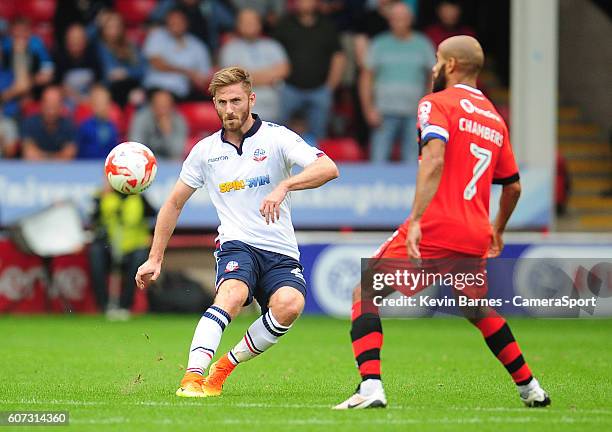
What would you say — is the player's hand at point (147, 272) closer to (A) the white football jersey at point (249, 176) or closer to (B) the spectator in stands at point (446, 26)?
(A) the white football jersey at point (249, 176)

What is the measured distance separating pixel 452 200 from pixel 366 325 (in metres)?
0.90

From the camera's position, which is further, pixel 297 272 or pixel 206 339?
pixel 297 272

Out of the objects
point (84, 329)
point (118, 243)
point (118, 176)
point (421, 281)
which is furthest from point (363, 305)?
point (118, 243)

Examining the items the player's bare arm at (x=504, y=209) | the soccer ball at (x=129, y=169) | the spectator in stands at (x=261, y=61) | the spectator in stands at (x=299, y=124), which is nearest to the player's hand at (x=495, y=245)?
the player's bare arm at (x=504, y=209)

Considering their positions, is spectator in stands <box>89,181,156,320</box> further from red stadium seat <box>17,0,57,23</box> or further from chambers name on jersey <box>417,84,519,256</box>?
chambers name on jersey <box>417,84,519,256</box>

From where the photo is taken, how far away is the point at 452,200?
23.8ft

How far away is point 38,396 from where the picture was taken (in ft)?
26.7

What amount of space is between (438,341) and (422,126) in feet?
21.7

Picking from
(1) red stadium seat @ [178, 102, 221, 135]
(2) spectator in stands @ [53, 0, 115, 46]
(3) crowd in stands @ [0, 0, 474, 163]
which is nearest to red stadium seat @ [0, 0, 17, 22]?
(3) crowd in stands @ [0, 0, 474, 163]

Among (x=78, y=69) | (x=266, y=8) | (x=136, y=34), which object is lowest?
(x=78, y=69)

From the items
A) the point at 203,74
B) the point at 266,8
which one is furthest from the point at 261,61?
the point at 266,8

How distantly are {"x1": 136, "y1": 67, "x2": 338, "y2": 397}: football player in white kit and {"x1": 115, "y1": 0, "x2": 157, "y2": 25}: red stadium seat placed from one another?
12.6 m

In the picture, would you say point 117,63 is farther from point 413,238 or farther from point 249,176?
point 413,238

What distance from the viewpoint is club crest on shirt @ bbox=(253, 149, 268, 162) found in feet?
26.8
